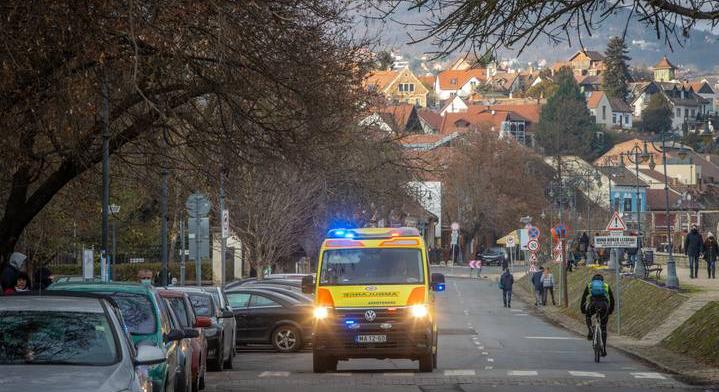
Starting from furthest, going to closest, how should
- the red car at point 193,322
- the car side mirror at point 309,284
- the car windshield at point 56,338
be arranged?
the car side mirror at point 309,284 → the red car at point 193,322 → the car windshield at point 56,338

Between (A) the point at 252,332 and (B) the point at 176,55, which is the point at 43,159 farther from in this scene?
(A) the point at 252,332

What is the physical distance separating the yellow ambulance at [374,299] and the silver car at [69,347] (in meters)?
11.1

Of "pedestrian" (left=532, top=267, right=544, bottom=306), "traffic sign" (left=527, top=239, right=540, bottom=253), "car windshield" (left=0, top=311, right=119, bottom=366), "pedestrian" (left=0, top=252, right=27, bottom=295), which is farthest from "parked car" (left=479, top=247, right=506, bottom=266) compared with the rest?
"car windshield" (left=0, top=311, right=119, bottom=366)

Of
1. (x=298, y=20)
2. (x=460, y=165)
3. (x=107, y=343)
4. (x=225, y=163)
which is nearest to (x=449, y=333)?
(x=225, y=163)

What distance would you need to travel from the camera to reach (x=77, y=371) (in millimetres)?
10641

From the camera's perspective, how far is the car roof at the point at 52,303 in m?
11.6

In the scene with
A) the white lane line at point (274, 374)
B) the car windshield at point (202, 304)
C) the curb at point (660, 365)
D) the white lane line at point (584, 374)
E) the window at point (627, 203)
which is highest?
the window at point (627, 203)

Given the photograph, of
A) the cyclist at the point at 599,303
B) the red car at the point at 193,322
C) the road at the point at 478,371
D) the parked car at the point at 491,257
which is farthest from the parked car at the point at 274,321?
the parked car at the point at 491,257

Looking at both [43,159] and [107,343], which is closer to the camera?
[107,343]

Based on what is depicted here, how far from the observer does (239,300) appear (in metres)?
32.3

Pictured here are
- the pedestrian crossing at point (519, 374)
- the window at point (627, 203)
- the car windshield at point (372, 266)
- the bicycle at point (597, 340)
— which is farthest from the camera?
the window at point (627, 203)

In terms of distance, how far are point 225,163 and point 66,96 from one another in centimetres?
581

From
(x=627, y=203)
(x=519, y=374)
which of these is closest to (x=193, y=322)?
(x=519, y=374)

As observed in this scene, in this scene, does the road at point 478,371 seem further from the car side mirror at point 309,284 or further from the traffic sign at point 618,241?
the traffic sign at point 618,241
